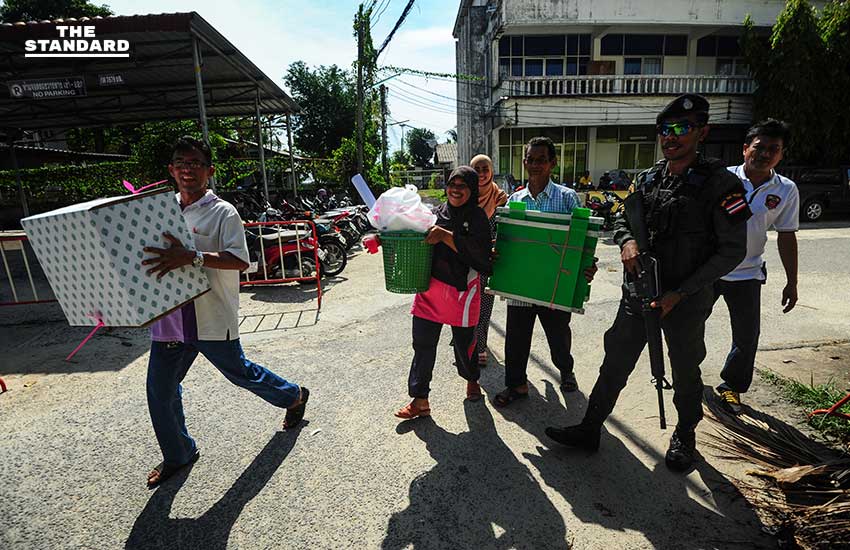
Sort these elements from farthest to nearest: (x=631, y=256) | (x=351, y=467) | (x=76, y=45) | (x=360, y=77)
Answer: (x=360, y=77) → (x=76, y=45) → (x=351, y=467) → (x=631, y=256)

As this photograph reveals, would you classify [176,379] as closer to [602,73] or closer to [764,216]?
[764,216]

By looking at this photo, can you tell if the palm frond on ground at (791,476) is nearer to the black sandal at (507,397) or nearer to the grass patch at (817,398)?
the grass patch at (817,398)

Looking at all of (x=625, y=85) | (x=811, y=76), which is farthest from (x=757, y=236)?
(x=625, y=85)

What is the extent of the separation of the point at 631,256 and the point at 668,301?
307 millimetres

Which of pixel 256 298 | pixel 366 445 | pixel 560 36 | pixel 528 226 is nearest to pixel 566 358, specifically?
pixel 528 226

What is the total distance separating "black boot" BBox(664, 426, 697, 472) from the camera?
2.52 meters

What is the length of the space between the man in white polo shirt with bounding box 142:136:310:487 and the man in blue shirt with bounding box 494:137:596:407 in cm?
190

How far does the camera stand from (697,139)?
7.35 feet

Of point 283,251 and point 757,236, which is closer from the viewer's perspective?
point 757,236

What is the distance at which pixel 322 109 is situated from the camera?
35406mm

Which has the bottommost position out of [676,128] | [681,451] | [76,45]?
[681,451]

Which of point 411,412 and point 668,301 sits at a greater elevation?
point 668,301

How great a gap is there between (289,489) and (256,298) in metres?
4.42

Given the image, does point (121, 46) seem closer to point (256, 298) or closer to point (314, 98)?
point (256, 298)
